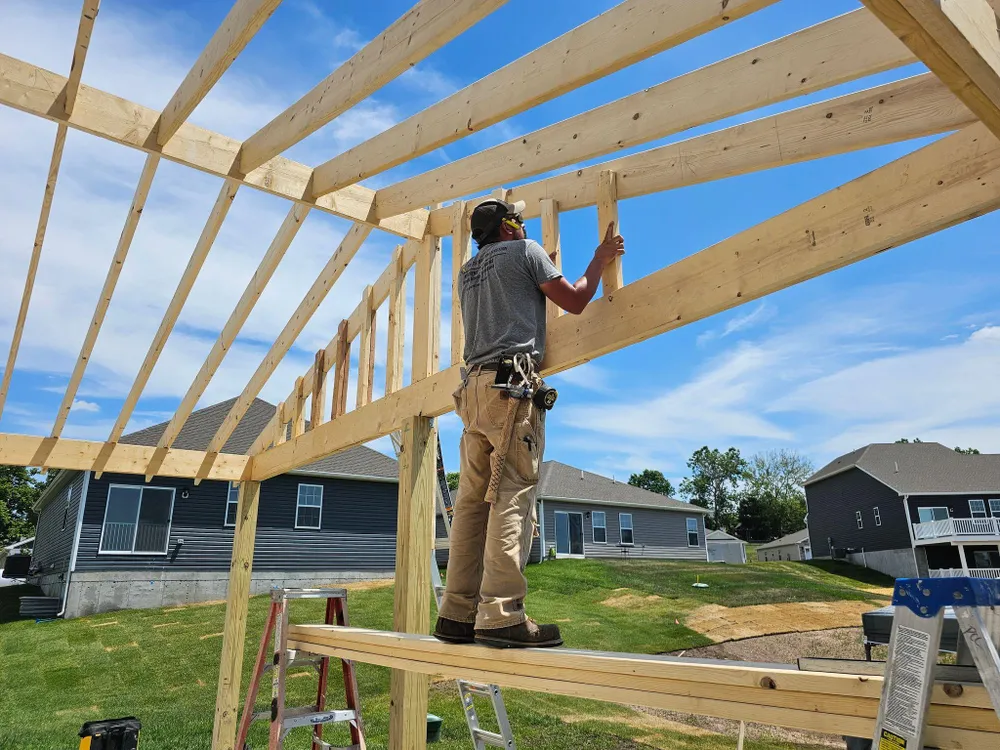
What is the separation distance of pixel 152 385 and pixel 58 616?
12002 mm

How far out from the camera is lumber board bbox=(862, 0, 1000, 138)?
4.82 ft

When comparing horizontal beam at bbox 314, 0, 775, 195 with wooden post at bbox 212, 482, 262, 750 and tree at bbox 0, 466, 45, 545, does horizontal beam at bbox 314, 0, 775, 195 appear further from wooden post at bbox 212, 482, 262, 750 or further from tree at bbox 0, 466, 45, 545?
tree at bbox 0, 466, 45, 545

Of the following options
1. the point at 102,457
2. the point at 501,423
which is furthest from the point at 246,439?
the point at 501,423

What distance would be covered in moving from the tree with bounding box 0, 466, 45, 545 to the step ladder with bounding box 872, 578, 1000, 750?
45970mm

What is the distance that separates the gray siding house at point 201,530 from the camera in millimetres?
15367

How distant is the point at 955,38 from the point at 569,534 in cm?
2410

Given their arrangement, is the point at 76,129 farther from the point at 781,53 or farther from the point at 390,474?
the point at 390,474

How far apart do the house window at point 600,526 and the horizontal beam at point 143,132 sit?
22581mm

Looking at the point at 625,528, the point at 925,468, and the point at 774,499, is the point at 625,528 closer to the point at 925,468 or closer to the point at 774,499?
the point at 925,468

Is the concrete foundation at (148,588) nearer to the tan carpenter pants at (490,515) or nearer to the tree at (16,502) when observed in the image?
the tan carpenter pants at (490,515)

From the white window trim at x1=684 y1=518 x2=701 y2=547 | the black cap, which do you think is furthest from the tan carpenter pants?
the white window trim at x1=684 y1=518 x2=701 y2=547

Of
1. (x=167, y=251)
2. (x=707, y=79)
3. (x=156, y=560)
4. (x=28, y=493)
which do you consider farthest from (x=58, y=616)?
(x=28, y=493)

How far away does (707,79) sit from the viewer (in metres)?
2.95

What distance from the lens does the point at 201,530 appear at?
54.1ft
